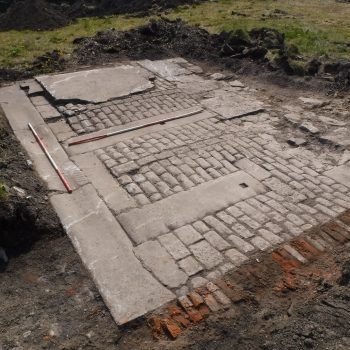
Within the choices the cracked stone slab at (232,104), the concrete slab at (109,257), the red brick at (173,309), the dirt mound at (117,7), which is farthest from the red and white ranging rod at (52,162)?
the dirt mound at (117,7)

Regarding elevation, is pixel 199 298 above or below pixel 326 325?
below

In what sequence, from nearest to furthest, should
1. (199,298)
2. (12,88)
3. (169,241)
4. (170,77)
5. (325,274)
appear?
1. (199,298)
2. (325,274)
3. (169,241)
4. (12,88)
5. (170,77)

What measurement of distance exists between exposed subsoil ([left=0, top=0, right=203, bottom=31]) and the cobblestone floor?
28.1ft

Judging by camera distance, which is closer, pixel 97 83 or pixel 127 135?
pixel 127 135

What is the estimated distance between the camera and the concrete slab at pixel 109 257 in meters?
4.72

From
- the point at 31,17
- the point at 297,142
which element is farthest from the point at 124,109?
the point at 31,17

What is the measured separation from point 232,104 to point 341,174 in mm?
3418

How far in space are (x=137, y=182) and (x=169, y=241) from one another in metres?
1.56

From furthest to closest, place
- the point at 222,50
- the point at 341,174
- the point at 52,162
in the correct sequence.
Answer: the point at 222,50 → the point at 52,162 → the point at 341,174

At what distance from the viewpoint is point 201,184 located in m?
6.73

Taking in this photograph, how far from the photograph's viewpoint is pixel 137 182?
22.3 ft

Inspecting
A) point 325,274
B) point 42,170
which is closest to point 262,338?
point 325,274

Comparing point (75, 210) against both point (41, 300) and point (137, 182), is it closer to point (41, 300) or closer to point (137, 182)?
point (137, 182)

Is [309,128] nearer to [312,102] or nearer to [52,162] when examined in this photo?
[312,102]
